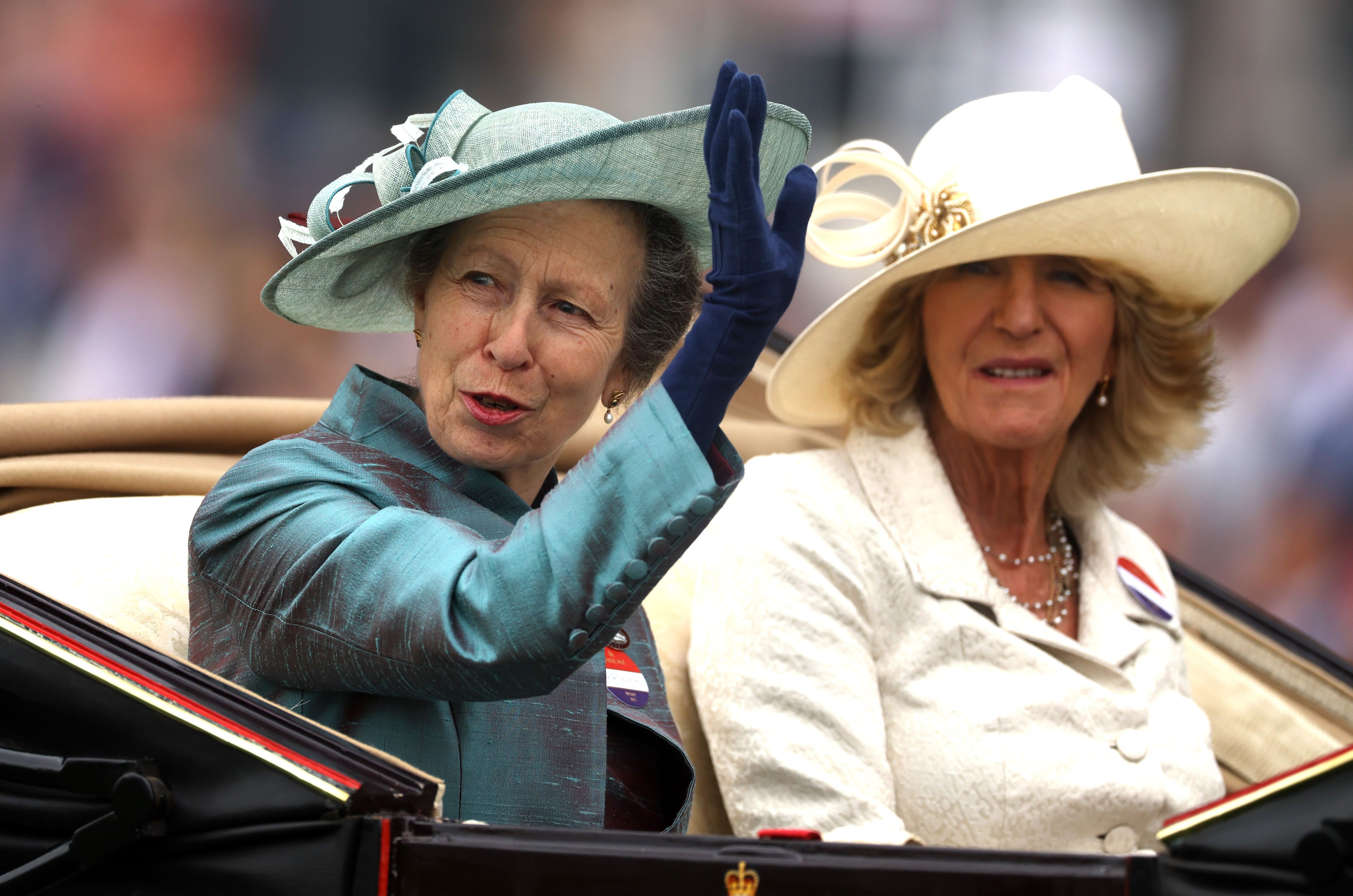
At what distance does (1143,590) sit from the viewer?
6.72ft

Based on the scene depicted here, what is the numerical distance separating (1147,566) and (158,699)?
1774 millimetres

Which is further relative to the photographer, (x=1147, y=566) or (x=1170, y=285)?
(x=1147, y=566)

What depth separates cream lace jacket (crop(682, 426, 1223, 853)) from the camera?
5.33 ft

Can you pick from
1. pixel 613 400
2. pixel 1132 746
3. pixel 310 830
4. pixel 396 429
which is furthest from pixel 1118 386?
pixel 310 830

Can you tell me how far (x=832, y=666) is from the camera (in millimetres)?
1668

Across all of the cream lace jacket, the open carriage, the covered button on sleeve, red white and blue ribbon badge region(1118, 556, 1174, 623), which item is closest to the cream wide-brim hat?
the cream lace jacket

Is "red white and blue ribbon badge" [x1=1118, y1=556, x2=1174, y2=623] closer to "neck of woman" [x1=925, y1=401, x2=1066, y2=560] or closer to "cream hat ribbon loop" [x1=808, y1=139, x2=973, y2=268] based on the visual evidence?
"neck of woman" [x1=925, y1=401, x2=1066, y2=560]

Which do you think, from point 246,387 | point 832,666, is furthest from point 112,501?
point 246,387

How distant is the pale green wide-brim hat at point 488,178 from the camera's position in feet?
3.63

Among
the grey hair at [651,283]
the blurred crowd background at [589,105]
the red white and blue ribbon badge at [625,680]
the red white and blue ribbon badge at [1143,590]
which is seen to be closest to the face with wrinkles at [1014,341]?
the red white and blue ribbon badge at [1143,590]

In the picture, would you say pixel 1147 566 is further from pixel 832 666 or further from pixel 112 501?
pixel 112 501

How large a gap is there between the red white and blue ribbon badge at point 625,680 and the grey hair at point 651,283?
0.29 m

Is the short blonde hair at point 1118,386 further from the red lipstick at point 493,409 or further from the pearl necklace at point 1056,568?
the red lipstick at point 493,409

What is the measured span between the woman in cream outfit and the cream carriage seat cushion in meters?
0.69
